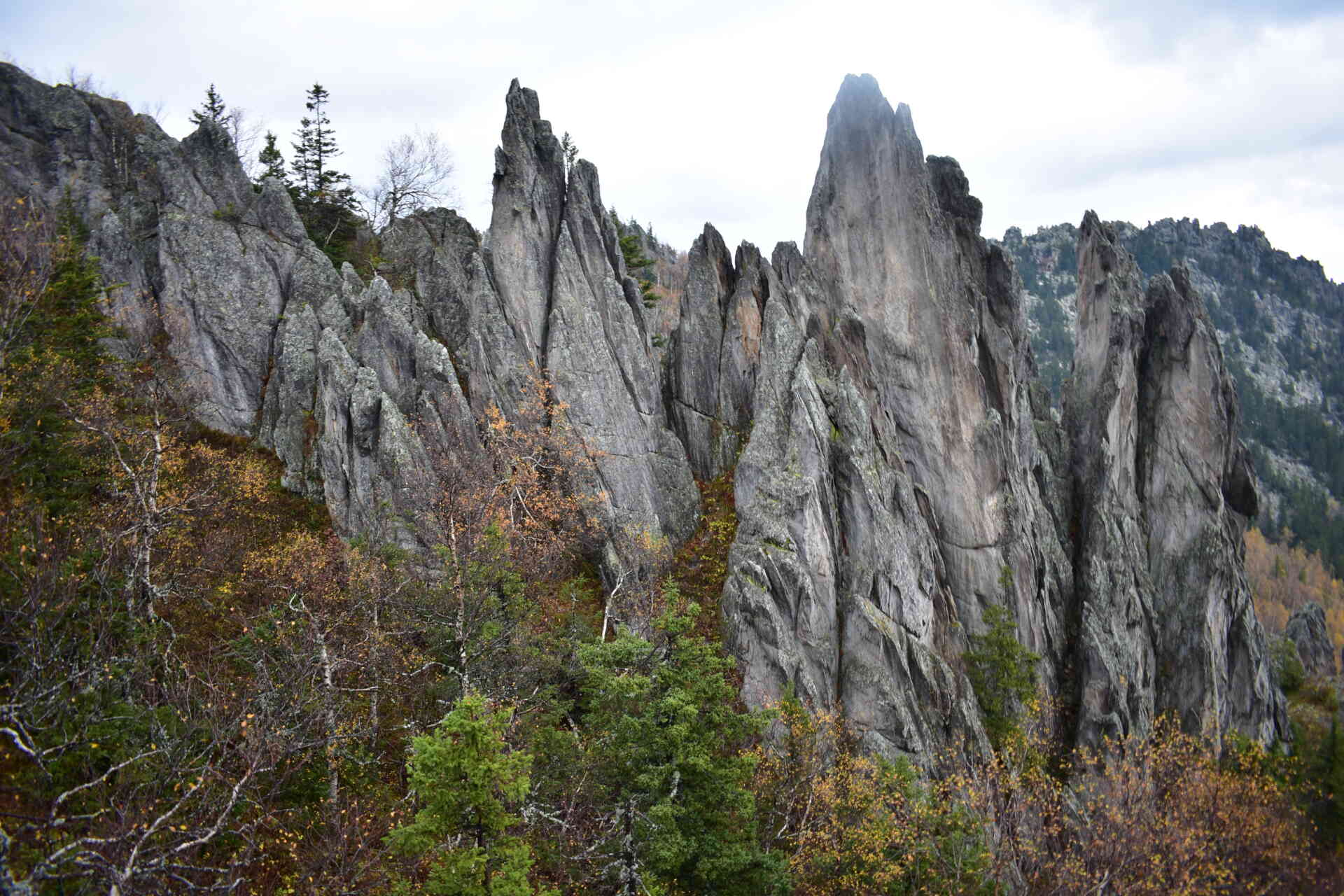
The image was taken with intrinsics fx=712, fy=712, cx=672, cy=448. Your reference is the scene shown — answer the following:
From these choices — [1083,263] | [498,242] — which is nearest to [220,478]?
[498,242]

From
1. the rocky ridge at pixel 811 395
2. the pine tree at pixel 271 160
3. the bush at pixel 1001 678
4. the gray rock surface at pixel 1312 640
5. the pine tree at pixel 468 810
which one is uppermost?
the pine tree at pixel 271 160

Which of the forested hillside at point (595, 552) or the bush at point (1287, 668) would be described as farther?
the bush at point (1287, 668)

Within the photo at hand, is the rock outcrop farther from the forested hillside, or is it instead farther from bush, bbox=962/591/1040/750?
bush, bbox=962/591/1040/750

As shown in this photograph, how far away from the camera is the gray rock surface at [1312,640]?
81.4m

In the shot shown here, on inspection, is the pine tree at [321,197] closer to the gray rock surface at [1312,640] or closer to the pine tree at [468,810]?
the pine tree at [468,810]

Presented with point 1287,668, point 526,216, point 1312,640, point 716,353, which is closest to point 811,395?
point 716,353

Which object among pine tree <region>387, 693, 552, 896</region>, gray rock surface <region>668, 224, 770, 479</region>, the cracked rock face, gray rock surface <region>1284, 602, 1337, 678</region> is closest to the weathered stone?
gray rock surface <region>668, 224, 770, 479</region>

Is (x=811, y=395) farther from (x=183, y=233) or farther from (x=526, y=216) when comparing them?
(x=183, y=233)

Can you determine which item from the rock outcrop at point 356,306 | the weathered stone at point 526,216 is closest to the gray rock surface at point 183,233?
the rock outcrop at point 356,306

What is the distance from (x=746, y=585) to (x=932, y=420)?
16.8 meters

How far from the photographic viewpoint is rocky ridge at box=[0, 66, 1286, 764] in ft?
121

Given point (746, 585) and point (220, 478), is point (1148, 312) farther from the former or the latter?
point (220, 478)

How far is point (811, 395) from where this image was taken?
40.2 metres

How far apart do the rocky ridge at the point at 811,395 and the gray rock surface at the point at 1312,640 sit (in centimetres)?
4213
